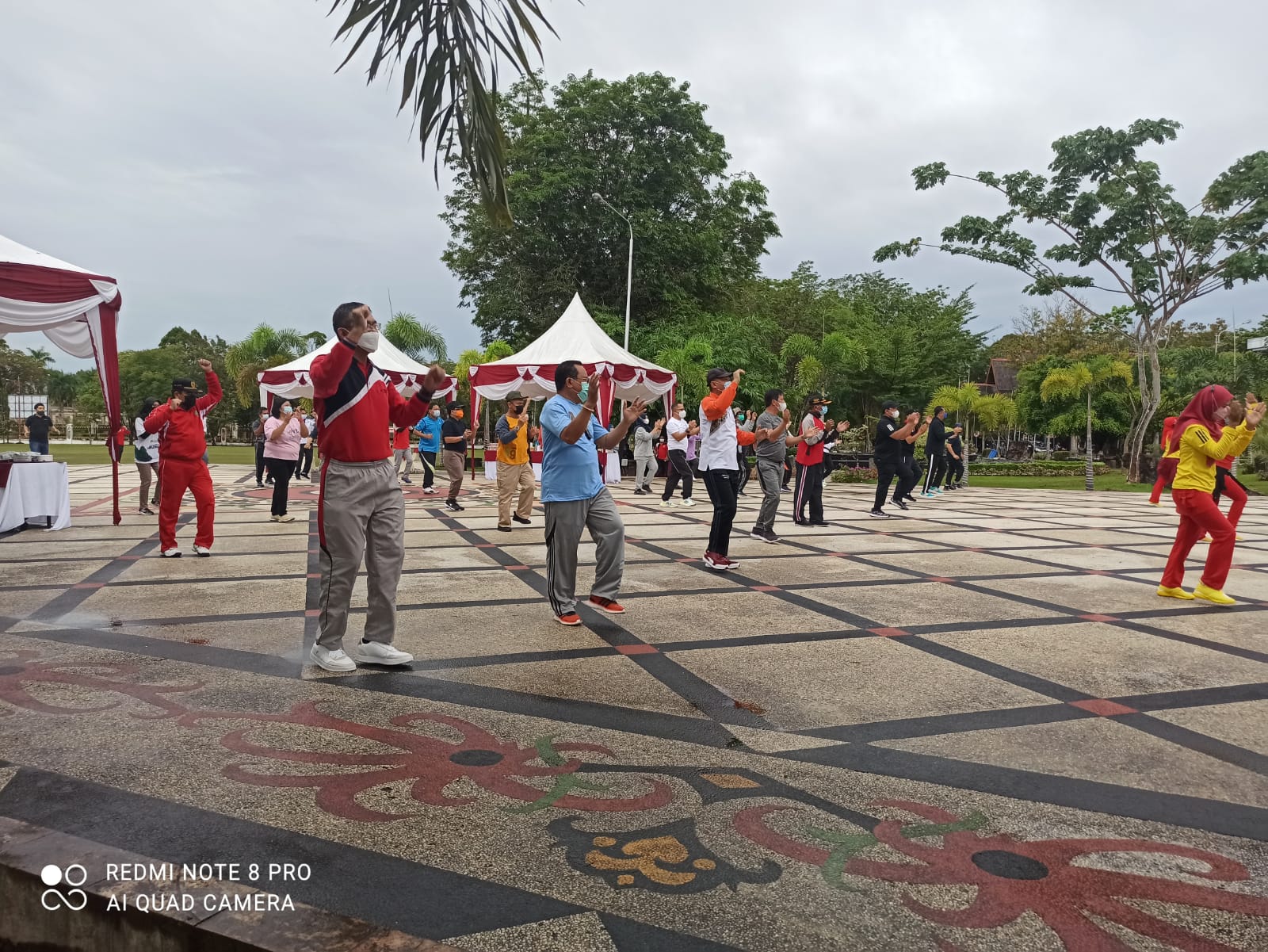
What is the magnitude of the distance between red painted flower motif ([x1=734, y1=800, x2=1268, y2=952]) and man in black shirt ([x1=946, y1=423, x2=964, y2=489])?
16670mm

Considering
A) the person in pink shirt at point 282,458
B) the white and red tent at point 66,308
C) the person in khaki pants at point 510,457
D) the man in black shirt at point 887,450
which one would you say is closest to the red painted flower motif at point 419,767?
the person in khaki pants at point 510,457

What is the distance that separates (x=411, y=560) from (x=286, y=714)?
437 centimetres

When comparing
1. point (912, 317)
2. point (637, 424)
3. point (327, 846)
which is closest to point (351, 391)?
point (327, 846)

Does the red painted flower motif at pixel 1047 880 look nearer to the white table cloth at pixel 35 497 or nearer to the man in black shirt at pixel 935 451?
the white table cloth at pixel 35 497

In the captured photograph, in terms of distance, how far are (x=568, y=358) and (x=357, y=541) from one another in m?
12.3

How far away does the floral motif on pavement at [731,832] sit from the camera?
2262mm

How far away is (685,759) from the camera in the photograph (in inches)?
128

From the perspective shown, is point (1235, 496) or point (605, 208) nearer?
point (1235, 496)

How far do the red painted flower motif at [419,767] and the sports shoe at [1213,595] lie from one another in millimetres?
5561

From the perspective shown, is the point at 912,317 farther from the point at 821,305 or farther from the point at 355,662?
the point at 355,662

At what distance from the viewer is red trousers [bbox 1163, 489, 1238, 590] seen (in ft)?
20.8

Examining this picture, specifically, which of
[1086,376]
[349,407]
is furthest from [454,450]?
[1086,376]

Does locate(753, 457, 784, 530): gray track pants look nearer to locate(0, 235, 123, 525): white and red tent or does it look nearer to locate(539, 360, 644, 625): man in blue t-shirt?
locate(539, 360, 644, 625): man in blue t-shirt

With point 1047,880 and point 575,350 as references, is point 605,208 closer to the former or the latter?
point 575,350
